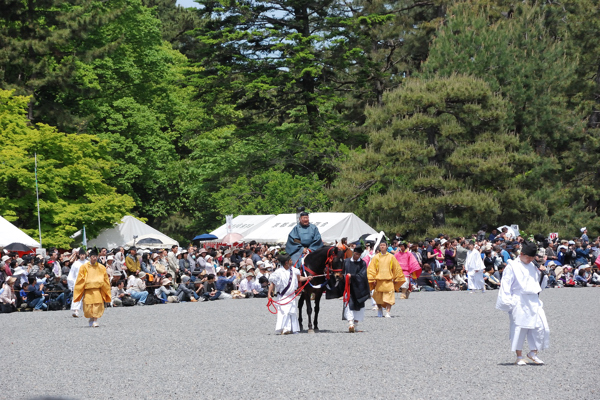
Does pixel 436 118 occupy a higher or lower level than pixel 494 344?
higher

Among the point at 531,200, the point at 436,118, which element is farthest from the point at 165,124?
the point at 531,200

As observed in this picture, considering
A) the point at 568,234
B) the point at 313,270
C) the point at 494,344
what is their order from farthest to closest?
1. the point at 568,234
2. the point at 313,270
3. the point at 494,344

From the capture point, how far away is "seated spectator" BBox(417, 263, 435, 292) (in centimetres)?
2920

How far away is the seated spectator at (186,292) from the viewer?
26391 mm

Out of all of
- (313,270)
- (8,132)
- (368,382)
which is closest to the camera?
(368,382)

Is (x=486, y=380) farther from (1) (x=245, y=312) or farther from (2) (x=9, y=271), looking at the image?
(2) (x=9, y=271)

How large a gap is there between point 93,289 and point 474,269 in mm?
14493

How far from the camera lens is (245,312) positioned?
68.6 ft

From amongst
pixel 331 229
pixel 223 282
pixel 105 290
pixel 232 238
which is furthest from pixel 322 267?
pixel 232 238

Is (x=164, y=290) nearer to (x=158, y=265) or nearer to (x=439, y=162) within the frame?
(x=158, y=265)

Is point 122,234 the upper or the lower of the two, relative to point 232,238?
upper

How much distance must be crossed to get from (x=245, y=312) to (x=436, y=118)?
773 inches

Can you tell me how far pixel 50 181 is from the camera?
37062mm

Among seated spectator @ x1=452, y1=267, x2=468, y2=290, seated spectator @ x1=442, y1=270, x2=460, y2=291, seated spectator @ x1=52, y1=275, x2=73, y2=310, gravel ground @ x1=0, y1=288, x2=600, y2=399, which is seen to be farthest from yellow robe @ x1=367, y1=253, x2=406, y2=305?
seated spectator @ x1=452, y1=267, x2=468, y2=290
